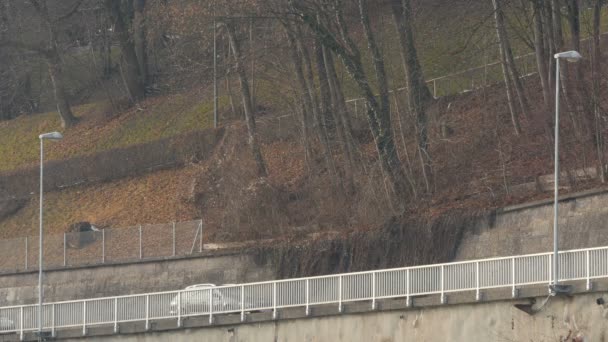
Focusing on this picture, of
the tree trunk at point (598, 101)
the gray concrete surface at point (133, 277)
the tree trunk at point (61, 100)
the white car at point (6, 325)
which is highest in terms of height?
the tree trunk at point (61, 100)

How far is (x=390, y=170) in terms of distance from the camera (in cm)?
4778

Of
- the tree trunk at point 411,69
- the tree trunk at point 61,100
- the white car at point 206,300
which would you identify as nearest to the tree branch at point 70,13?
the tree trunk at point 61,100

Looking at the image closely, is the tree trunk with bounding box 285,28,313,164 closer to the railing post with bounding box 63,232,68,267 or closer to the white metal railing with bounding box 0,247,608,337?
the railing post with bounding box 63,232,68,267

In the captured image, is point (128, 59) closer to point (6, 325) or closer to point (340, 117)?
point (340, 117)

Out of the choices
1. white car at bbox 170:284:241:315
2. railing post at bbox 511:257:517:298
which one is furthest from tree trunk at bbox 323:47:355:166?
railing post at bbox 511:257:517:298

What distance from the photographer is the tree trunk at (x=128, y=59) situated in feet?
240

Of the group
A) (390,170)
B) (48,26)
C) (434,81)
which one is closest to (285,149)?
(434,81)

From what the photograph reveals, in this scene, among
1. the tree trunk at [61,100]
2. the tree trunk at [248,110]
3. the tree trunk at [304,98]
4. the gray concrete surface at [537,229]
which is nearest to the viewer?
the gray concrete surface at [537,229]

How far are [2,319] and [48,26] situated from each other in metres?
29.1

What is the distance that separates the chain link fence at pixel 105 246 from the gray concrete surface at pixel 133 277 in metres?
0.35

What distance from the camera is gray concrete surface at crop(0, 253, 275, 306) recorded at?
49.2 m

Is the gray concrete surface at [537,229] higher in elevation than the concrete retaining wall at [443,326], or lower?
higher

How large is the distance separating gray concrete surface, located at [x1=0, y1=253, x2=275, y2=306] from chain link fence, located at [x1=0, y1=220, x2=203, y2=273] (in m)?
0.35

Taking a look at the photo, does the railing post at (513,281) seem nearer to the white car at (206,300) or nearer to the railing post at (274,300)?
the railing post at (274,300)
